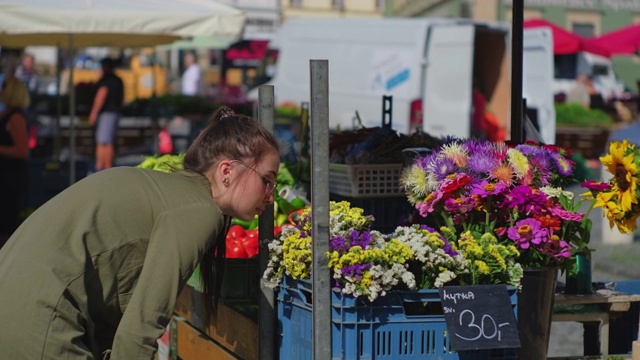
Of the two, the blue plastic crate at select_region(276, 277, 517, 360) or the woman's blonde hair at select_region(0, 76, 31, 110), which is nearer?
the blue plastic crate at select_region(276, 277, 517, 360)

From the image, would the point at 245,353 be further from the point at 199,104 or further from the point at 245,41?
the point at 245,41

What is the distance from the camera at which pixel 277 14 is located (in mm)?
39062

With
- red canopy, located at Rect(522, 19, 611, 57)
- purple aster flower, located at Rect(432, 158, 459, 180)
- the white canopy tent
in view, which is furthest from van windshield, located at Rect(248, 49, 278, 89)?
purple aster flower, located at Rect(432, 158, 459, 180)

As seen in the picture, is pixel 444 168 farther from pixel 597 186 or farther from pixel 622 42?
pixel 622 42

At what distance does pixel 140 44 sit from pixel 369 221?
739 cm

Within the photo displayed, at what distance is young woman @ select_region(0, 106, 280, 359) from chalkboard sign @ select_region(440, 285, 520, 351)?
687 mm

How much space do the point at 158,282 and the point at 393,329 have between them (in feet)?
2.46

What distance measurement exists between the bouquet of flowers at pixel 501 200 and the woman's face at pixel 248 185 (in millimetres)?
765

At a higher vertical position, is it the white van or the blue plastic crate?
the white van

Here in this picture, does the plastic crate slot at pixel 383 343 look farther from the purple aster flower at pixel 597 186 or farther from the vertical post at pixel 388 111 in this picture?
the vertical post at pixel 388 111

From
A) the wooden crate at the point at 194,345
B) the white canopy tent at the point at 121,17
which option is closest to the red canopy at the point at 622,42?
the white canopy tent at the point at 121,17

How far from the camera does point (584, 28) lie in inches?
1503

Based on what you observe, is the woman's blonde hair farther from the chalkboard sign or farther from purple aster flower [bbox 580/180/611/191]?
the chalkboard sign

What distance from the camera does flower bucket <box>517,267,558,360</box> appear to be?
11.0 feet
